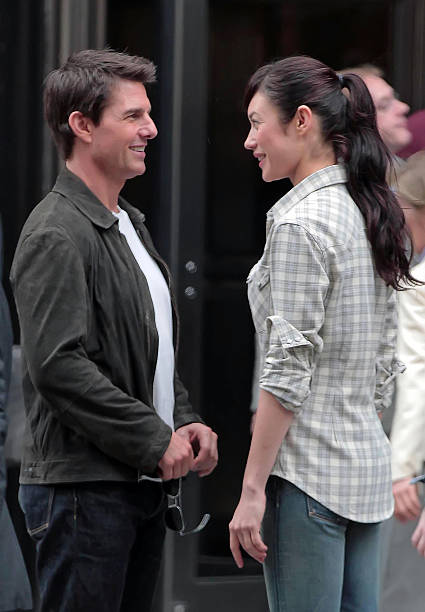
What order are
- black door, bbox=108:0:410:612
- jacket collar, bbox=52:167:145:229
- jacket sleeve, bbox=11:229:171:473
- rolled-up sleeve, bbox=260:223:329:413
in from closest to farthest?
rolled-up sleeve, bbox=260:223:329:413 → jacket sleeve, bbox=11:229:171:473 → jacket collar, bbox=52:167:145:229 → black door, bbox=108:0:410:612

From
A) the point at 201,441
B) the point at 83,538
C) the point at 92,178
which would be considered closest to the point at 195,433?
the point at 201,441

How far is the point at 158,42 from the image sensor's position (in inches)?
→ 160

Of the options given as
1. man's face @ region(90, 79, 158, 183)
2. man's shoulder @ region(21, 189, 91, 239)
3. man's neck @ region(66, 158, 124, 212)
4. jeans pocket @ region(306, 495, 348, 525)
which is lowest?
jeans pocket @ region(306, 495, 348, 525)

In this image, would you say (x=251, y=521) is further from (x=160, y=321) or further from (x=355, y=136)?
(x=355, y=136)

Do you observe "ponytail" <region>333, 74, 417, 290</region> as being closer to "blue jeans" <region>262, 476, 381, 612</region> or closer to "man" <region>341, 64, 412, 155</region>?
"blue jeans" <region>262, 476, 381, 612</region>

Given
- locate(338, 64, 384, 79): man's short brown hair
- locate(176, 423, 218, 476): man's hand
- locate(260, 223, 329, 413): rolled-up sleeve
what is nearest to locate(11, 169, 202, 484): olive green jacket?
locate(176, 423, 218, 476): man's hand

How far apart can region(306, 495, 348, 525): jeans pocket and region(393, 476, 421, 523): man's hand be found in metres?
0.62

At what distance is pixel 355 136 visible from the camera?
2.51 metres

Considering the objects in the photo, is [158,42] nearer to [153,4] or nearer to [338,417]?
[153,4]

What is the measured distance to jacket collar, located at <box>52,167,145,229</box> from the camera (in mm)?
2596

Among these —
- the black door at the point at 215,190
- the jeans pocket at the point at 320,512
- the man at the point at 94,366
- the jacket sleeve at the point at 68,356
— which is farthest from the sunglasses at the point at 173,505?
the black door at the point at 215,190

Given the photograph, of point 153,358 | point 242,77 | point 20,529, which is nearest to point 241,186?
point 242,77

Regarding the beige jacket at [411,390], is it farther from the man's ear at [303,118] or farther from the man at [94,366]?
the man's ear at [303,118]

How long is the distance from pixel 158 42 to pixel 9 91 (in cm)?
53
